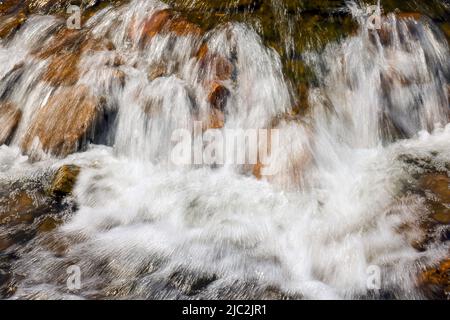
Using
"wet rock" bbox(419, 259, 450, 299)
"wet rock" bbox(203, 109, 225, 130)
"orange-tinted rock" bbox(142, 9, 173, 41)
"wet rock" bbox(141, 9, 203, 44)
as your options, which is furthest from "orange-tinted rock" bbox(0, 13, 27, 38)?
"wet rock" bbox(419, 259, 450, 299)

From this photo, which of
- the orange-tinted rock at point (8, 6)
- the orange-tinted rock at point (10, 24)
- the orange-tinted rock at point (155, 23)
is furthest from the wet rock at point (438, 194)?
the orange-tinted rock at point (8, 6)

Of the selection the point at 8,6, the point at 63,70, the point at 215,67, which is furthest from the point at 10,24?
the point at 215,67

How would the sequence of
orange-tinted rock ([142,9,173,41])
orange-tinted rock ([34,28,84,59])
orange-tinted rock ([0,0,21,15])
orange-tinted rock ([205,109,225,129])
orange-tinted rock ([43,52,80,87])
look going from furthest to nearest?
orange-tinted rock ([0,0,21,15]) → orange-tinted rock ([34,28,84,59]) → orange-tinted rock ([142,9,173,41]) → orange-tinted rock ([43,52,80,87]) → orange-tinted rock ([205,109,225,129])

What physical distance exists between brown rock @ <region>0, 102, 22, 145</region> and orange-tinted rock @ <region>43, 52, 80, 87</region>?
956mm

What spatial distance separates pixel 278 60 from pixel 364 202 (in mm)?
3469

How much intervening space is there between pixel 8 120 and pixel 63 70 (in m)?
1.57

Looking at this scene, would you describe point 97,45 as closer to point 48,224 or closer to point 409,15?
point 48,224

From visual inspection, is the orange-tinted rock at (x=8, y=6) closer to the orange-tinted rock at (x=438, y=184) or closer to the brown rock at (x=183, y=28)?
the brown rock at (x=183, y=28)

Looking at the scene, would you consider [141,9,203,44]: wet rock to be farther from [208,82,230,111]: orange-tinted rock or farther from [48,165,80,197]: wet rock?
[48,165,80,197]: wet rock

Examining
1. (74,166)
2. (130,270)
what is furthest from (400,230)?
(74,166)

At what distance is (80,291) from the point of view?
20.2ft

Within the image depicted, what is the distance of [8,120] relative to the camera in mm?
9602

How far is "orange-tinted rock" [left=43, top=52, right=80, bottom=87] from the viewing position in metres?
9.59
